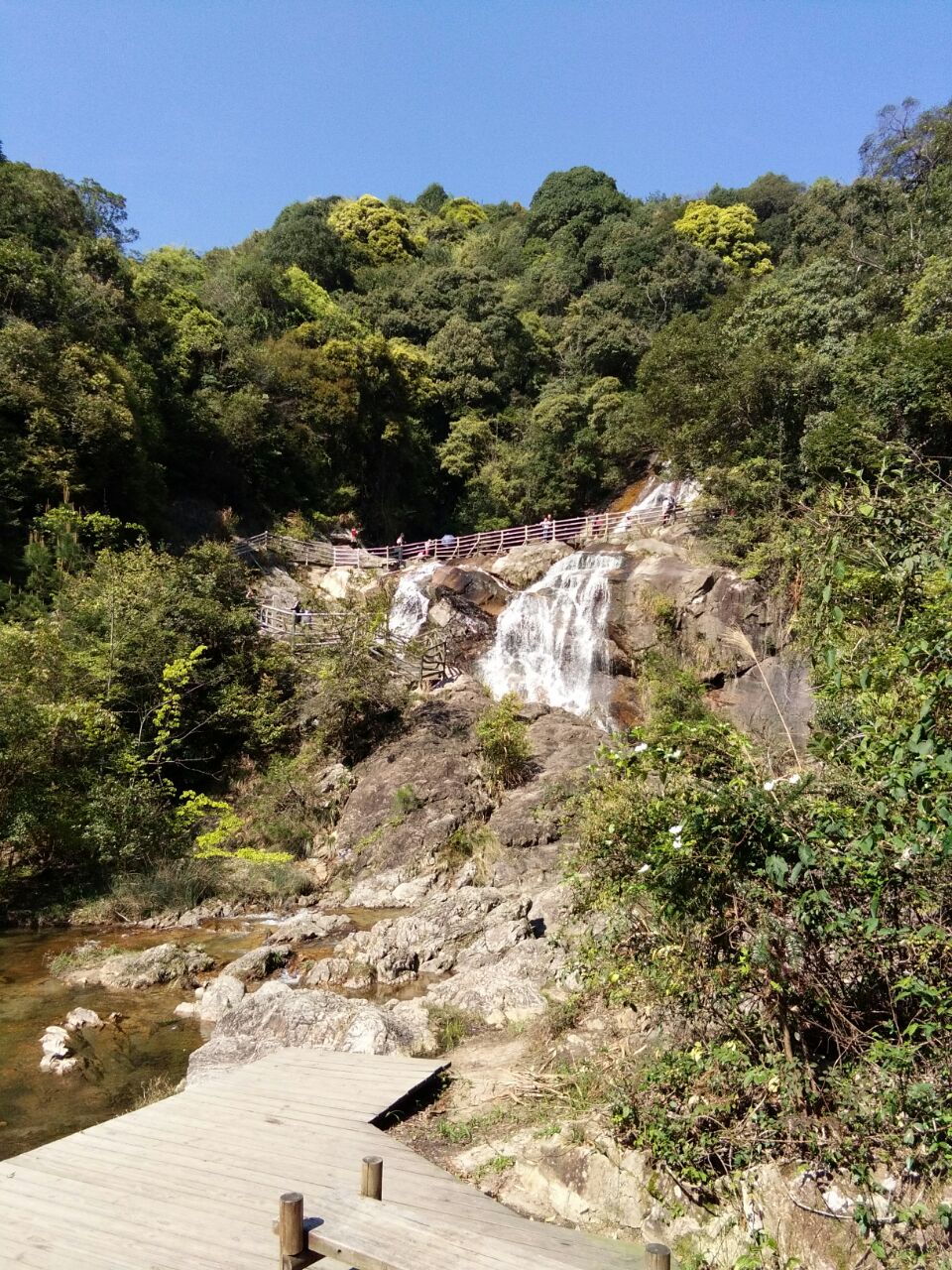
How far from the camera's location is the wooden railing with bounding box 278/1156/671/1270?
8.99ft

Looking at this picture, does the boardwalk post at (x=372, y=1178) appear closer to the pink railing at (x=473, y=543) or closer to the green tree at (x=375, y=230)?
the pink railing at (x=473, y=543)

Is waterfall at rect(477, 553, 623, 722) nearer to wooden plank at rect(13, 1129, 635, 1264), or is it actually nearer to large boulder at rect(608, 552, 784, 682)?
large boulder at rect(608, 552, 784, 682)

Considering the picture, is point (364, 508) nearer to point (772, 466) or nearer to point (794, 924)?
point (772, 466)

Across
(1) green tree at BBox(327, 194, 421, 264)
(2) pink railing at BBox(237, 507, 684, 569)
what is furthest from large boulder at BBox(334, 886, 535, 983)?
(1) green tree at BBox(327, 194, 421, 264)

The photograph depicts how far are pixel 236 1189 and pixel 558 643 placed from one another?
53.3 feet

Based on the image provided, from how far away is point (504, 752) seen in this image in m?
15.4

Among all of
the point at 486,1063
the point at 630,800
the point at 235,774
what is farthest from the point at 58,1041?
the point at 235,774

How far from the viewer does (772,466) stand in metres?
18.7

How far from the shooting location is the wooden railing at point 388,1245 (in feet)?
8.99

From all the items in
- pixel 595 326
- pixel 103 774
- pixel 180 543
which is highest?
pixel 595 326

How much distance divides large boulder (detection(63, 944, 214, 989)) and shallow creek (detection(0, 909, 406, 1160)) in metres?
0.15

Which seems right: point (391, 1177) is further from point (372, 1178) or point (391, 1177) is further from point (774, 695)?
point (774, 695)

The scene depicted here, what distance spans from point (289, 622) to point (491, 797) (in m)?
9.72

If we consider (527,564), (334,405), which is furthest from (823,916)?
(334,405)
